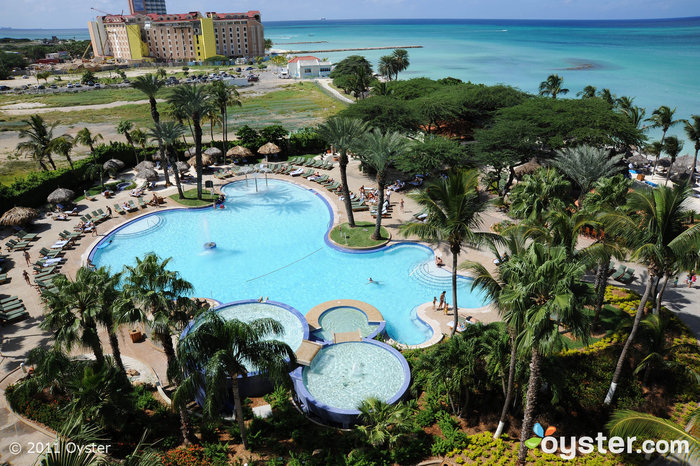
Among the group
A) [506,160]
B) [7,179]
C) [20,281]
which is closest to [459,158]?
[506,160]

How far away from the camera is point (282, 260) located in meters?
27.7

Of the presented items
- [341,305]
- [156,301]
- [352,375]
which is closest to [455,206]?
[352,375]

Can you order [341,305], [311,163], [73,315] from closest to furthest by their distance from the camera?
[73,315] → [341,305] → [311,163]

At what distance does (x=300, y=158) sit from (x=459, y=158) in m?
17.9

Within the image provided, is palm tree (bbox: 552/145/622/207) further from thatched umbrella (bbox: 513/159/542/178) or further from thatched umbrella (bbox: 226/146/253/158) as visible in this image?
thatched umbrella (bbox: 226/146/253/158)

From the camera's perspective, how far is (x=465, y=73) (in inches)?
4806

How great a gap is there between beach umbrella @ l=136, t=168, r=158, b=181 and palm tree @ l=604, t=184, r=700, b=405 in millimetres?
Result: 36601

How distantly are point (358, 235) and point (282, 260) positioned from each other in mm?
5760

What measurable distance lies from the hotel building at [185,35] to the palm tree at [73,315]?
16226 centimetres

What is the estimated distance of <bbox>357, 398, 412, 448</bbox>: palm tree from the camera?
1348 centimetres

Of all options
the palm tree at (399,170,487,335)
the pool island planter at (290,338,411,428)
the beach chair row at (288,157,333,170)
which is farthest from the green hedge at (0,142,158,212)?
the palm tree at (399,170,487,335)

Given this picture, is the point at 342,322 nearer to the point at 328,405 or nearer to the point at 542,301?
the point at 328,405

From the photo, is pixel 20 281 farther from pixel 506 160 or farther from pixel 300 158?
pixel 506 160

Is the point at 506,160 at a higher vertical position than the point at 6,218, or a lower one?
higher
